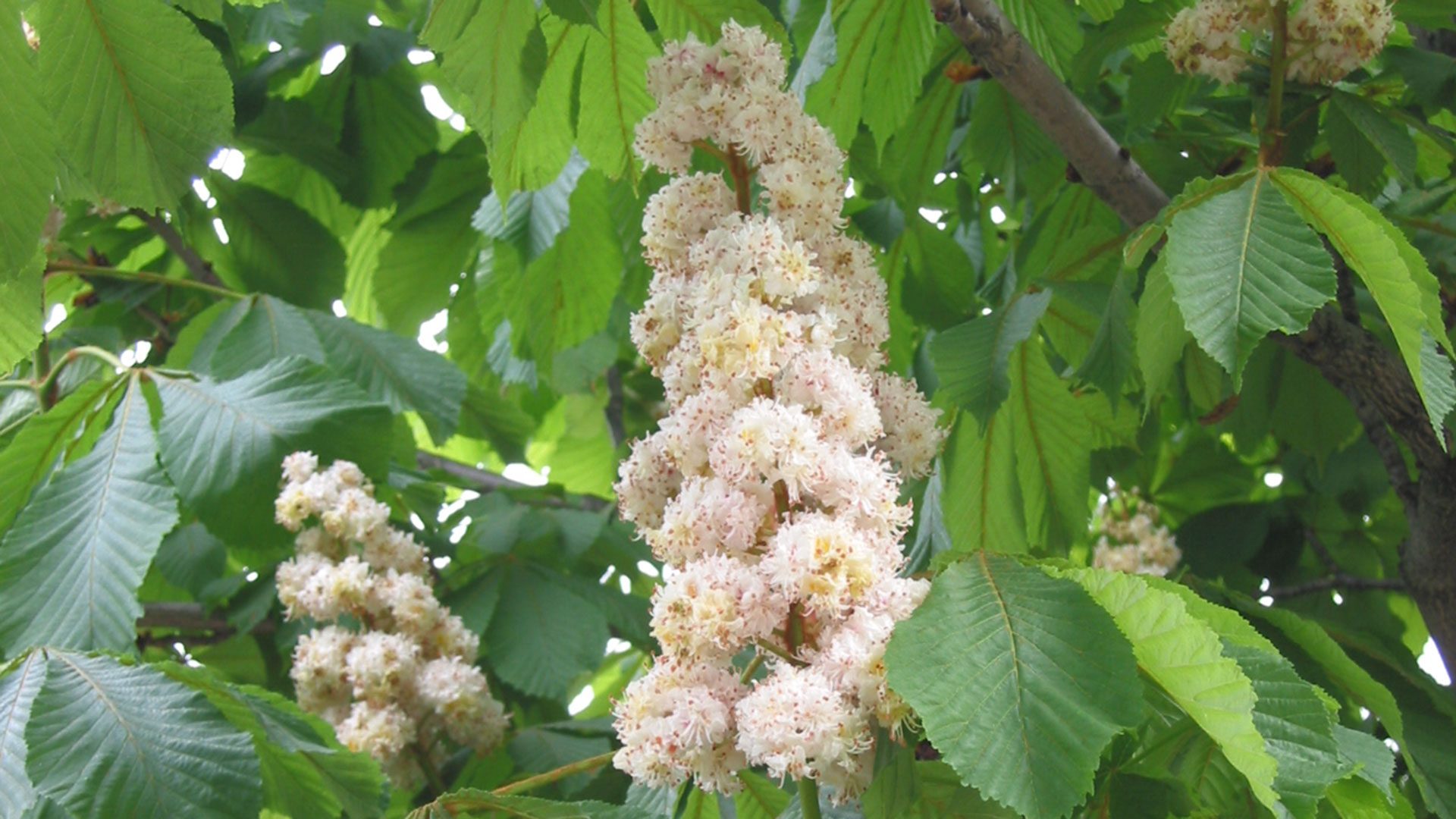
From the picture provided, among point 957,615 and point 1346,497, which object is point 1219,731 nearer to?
point 957,615

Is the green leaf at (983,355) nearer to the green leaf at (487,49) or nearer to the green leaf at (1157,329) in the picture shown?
the green leaf at (1157,329)

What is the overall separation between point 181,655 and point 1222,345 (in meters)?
2.29

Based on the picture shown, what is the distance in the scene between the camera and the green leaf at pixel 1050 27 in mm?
2012

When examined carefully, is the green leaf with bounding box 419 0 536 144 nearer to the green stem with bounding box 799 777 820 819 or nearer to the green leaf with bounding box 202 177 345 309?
the green stem with bounding box 799 777 820 819

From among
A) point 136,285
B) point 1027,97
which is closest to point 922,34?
point 1027,97

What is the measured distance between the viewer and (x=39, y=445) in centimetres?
208

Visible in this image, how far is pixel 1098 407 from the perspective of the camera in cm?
243

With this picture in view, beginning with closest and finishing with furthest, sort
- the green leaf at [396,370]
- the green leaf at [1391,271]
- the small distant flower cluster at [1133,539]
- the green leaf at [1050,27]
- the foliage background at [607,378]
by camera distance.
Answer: the foliage background at [607,378], the green leaf at [1391,271], the green leaf at [1050,27], the green leaf at [396,370], the small distant flower cluster at [1133,539]

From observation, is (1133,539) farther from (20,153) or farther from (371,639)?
(20,153)

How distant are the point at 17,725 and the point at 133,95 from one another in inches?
28.4

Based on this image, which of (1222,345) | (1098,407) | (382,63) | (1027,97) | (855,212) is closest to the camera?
(1222,345)

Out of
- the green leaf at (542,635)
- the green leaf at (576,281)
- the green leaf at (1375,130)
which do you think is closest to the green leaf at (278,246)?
the green leaf at (542,635)

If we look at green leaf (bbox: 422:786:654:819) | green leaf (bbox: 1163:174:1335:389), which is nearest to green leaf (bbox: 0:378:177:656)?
green leaf (bbox: 422:786:654:819)

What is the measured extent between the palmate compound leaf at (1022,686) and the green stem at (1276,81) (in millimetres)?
903
